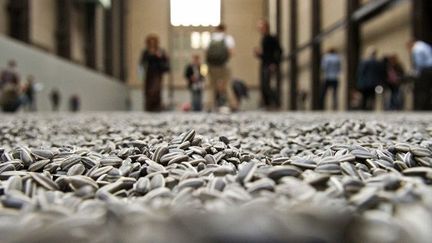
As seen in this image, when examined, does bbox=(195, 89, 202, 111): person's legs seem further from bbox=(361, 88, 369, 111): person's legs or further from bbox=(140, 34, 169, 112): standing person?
bbox=(361, 88, 369, 111): person's legs

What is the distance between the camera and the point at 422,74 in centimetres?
1030

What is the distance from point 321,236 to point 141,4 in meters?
33.9

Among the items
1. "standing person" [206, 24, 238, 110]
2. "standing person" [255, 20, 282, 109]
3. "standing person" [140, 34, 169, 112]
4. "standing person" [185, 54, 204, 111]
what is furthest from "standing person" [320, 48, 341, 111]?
"standing person" [140, 34, 169, 112]

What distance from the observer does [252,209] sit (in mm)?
948

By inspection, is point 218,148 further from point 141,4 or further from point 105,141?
point 141,4

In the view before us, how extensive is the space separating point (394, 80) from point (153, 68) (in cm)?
546

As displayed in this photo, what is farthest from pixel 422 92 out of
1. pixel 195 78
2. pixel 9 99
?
pixel 9 99

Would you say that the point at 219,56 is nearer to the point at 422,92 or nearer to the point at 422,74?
the point at 422,74

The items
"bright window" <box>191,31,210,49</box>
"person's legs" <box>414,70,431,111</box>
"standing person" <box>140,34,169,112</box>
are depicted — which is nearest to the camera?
"standing person" <box>140,34,169,112</box>

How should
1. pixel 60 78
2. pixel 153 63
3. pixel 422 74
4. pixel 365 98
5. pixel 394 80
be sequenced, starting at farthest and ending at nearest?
pixel 60 78, pixel 394 80, pixel 365 98, pixel 422 74, pixel 153 63

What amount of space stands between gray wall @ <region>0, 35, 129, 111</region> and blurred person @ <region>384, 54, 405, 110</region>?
372 inches

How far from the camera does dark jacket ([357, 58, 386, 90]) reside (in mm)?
11070

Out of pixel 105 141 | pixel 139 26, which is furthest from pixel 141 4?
pixel 105 141

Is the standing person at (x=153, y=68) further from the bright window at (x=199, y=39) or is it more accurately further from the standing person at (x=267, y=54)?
the bright window at (x=199, y=39)
